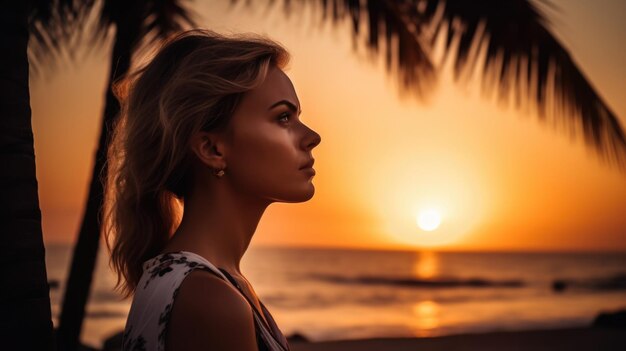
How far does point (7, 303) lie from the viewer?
76.4 inches

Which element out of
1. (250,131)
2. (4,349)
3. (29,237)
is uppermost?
(250,131)

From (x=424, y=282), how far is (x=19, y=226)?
3817cm

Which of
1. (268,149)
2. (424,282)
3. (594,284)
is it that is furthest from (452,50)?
(594,284)

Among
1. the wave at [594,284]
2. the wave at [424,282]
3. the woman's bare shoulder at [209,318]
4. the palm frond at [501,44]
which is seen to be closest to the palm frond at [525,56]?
the palm frond at [501,44]

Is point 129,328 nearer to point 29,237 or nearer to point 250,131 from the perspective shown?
point 250,131

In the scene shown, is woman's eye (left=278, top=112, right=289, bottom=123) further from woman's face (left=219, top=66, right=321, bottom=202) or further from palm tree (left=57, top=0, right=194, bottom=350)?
palm tree (left=57, top=0, right=194, bottom=350)

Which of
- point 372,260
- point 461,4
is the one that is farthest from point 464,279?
point 461,4

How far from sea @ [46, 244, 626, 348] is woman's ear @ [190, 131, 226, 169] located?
6.81 m

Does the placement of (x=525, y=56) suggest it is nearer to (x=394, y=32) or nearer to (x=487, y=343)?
(x=394, y=32)

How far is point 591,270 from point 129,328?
5454cm

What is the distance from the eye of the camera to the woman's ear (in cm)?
162

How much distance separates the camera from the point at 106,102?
4.93 metres

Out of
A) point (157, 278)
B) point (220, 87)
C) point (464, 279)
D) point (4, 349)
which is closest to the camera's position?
point (157, 278)

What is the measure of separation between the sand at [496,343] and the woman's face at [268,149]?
528 centimetres
